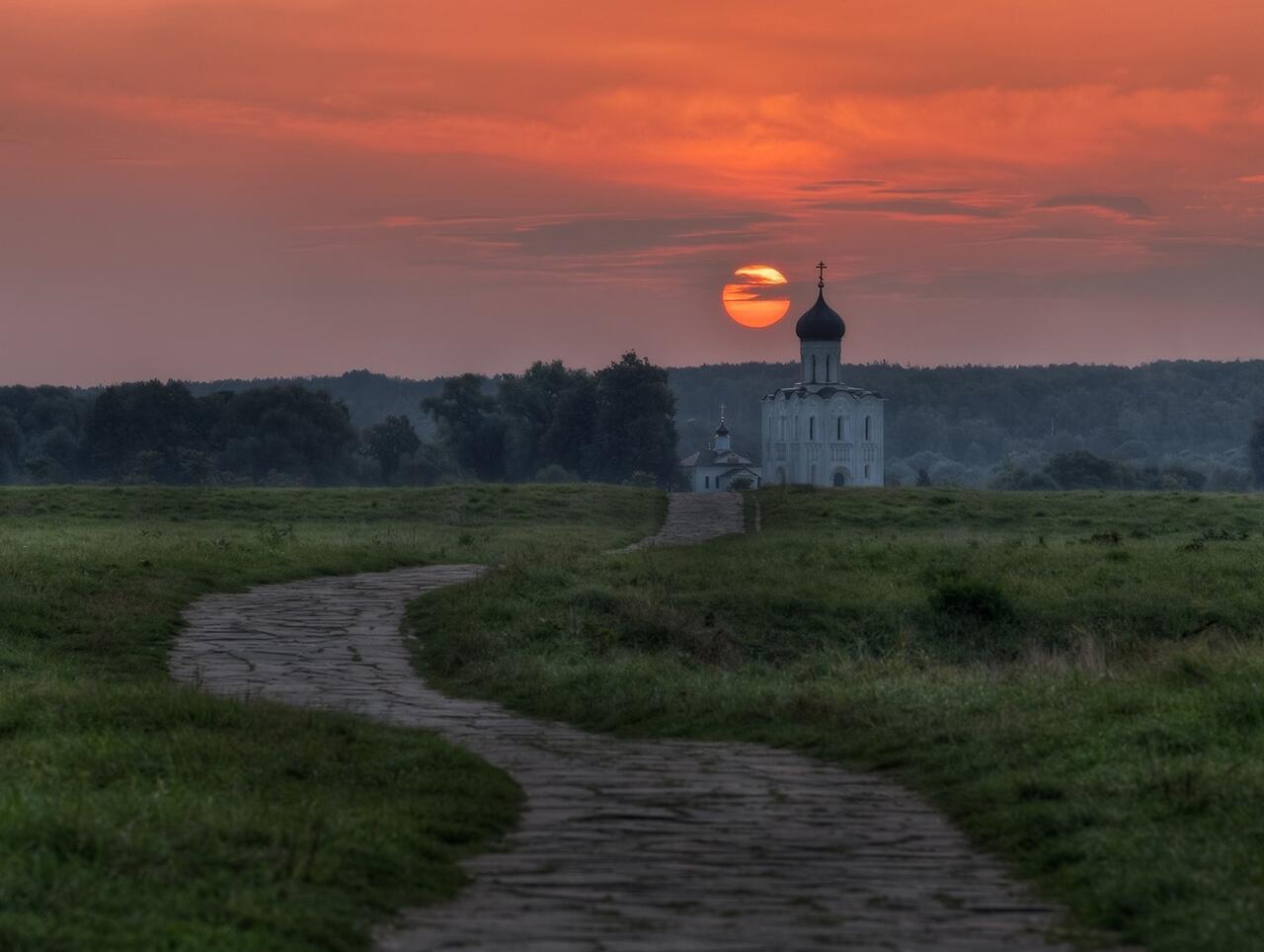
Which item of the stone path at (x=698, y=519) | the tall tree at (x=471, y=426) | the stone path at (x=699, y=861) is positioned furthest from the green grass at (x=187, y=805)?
the tall tree at (x=471, y=426)

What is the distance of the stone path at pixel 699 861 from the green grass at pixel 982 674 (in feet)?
1.39

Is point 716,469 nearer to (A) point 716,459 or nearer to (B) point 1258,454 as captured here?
(A) point 716,459

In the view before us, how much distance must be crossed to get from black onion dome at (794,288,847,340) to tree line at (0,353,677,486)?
413 inches

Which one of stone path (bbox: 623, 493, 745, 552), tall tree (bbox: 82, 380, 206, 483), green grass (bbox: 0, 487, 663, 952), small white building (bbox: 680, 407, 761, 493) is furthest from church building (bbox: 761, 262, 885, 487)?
green grass (bbox: 0, 487, 663, 952)

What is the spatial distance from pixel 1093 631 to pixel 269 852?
1650 centimetres

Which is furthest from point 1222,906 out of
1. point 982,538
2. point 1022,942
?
point 982,538

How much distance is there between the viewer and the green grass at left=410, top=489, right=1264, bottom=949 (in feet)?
25.6

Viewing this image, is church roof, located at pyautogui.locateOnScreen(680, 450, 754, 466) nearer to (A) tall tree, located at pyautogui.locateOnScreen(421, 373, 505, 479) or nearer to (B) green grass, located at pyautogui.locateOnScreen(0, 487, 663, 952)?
(A) tall tree, located at pyautogui.locateOnScreen(421, 373, 505, 479)

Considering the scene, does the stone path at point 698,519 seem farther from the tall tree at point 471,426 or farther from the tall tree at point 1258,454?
the tall tree at point 1258,454

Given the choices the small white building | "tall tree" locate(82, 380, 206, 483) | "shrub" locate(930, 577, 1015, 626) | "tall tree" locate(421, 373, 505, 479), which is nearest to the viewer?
"shrub" locate(930, 577, 1015, 626)

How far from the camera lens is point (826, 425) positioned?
109 m

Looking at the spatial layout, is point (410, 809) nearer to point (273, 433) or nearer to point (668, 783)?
point (668, 783)

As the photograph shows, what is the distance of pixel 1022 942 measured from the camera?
6457mm

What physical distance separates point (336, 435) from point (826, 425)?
3166 centimetres
